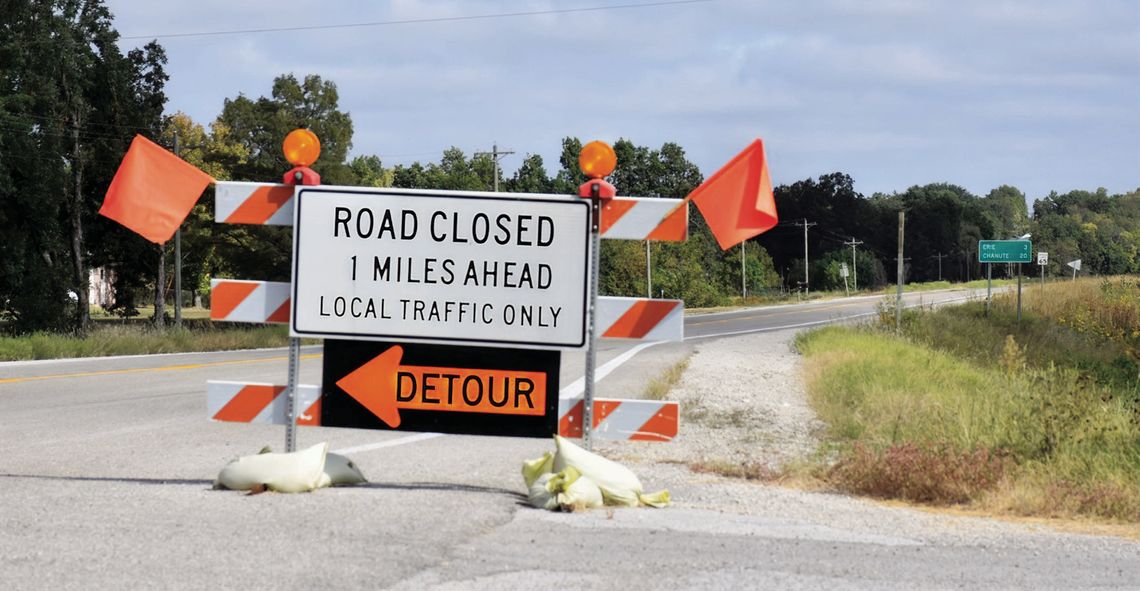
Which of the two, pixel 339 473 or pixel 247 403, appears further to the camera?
pixel 247 403

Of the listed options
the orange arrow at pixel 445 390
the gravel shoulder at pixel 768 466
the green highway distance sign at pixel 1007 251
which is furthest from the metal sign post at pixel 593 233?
the green highway distance sign at pixel 1007 251

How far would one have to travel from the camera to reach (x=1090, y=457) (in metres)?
8.86

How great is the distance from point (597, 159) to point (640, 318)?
36.4 inches

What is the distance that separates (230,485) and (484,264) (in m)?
1.84

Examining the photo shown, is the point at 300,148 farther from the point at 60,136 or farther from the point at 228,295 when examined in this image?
the point at 60,136

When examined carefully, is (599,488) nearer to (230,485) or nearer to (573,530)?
(573,530)

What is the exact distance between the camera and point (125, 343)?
27.2m

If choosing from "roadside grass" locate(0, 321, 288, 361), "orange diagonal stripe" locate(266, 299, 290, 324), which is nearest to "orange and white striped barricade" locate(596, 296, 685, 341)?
"orange diagonal stripe" locate(266, 299, 290, 324)

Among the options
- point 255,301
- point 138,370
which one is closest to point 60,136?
point 138,370

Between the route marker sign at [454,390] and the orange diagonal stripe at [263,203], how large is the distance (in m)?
1.04

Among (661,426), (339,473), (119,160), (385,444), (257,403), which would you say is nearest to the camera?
(339,473)

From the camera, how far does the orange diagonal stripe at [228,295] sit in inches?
273

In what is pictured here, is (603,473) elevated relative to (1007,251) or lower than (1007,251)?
lower

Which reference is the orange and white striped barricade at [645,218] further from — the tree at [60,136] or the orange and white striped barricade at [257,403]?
the tree at [60,136]
